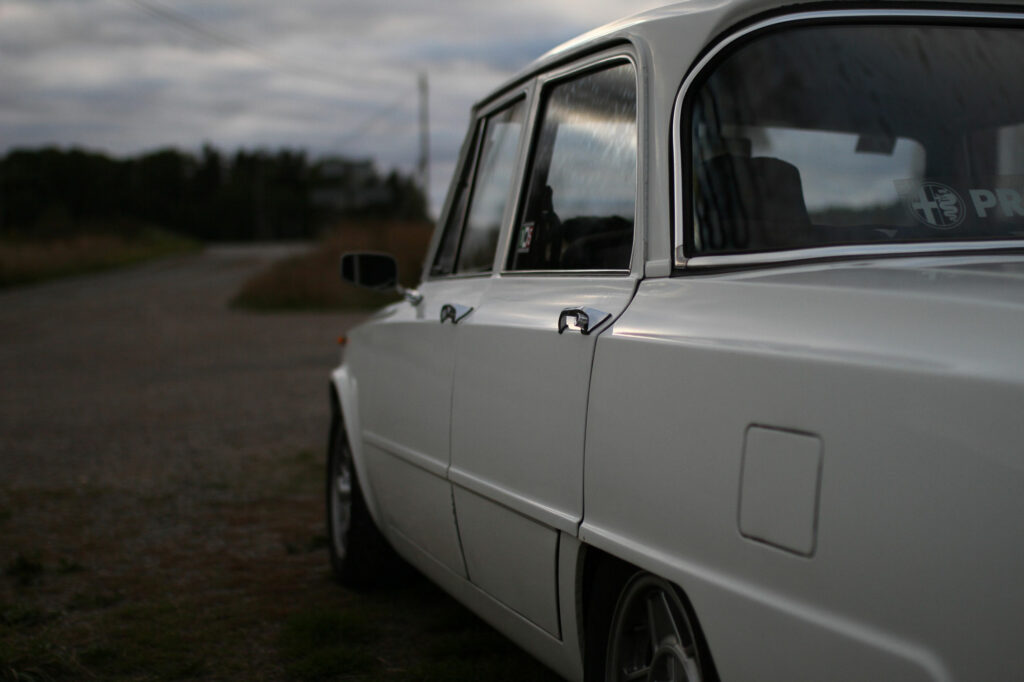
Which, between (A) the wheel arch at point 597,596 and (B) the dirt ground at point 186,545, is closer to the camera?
(A) the wheel arch at point 597,596

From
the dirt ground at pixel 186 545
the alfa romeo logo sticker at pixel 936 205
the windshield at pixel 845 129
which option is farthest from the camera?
the dirt ground at pixel 186 545

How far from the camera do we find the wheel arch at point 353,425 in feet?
13.9

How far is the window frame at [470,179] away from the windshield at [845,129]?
1029 millimetres

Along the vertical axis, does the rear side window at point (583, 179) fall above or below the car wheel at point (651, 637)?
above

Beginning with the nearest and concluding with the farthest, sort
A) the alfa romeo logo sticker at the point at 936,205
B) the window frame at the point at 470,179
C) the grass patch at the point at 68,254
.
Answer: the alfa romeo logo sticker at the point at 936,205 → the window frame at the point at 470,179 → the grass patch at the point at 68,254

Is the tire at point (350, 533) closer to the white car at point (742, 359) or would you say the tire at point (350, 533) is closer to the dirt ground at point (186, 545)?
the dirt ground at point (186, 545)

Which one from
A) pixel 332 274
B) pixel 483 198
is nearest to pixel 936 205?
pixel 483 198

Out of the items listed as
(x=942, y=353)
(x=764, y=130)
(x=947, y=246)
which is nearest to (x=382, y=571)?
(x=764, y=130)

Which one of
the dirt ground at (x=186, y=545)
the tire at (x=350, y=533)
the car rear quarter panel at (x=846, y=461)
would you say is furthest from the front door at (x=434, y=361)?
the car rear quarter panel at (x=846, y=461)

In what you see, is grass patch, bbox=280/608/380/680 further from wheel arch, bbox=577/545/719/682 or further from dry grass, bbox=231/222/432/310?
dry grass, bbox=231/222/432/310

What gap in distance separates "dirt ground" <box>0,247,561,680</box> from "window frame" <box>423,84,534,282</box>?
1294mm

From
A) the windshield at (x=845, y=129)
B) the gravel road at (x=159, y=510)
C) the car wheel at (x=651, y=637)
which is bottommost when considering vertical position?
the gravel road at (x=159, y=510)

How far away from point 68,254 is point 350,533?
3907 cm

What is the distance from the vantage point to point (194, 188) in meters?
126
